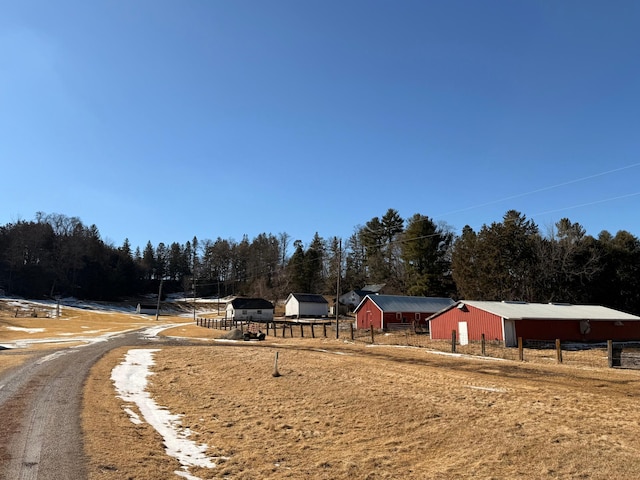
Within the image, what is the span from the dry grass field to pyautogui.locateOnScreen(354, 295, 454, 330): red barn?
38928 mm

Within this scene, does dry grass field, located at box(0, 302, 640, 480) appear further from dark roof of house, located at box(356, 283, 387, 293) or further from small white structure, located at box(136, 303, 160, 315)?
small white structure, located at box(136, 303, 160, 315)

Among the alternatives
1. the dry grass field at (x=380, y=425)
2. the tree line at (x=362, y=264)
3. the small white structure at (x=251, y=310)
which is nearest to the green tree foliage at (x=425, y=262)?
the tree line at (x=362, y=264)

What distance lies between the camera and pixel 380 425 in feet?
37.2

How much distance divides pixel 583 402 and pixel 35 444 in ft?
46.3

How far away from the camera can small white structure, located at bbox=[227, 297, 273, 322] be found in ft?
283

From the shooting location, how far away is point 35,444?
29.4 ft

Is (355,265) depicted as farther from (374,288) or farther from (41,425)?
(41,425)

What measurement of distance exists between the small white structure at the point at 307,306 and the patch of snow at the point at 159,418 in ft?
225

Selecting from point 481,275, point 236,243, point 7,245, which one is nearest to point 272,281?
point 236,243

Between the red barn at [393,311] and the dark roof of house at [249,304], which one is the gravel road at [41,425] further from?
the dark roof of house at [249,304]

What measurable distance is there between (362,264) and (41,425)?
111 m

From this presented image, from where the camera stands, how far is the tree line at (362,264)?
60281mm

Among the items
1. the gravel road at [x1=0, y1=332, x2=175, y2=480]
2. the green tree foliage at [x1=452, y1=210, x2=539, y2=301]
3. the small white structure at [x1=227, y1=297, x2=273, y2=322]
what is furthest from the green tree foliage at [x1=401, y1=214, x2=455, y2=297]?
the gravel road at [x1=0, y1=332, x2=175, y2=480]

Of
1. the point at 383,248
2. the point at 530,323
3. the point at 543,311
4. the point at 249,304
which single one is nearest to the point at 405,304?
the point at 543,311
